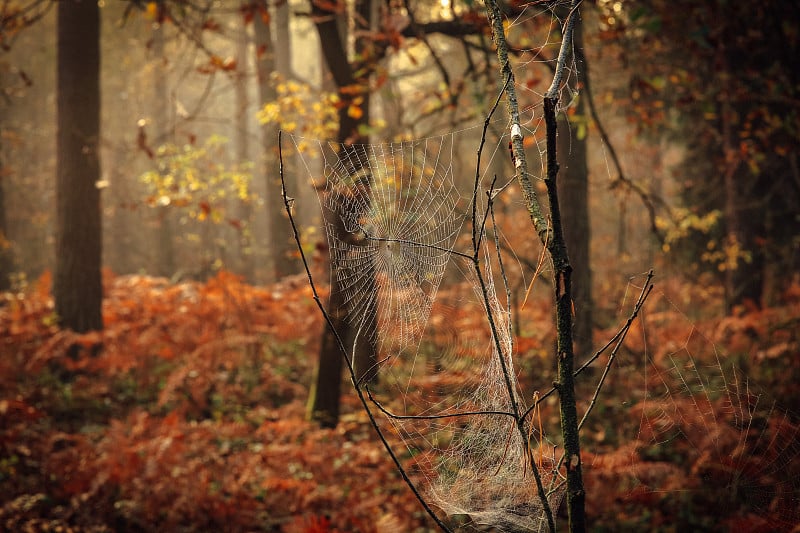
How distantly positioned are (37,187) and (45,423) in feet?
60.0

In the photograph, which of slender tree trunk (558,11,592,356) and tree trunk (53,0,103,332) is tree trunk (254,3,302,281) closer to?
tree trunk (53,0,103,332)

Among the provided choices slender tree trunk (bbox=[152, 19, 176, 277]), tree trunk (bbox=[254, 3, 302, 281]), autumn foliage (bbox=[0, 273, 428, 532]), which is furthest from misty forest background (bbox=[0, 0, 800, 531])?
slender tree trunk (bbox=[152, 19, 176, 277])

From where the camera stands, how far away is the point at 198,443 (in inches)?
204

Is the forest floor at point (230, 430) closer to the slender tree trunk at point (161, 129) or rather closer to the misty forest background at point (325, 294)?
the misty forest background at point (325, 294)

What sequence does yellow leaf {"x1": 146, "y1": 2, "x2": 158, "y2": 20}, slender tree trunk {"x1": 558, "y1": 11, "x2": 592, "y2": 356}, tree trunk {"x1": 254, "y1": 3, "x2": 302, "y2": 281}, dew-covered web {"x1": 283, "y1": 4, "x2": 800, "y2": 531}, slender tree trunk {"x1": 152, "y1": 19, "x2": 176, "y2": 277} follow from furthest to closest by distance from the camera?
slender tree trunk {"x1": 152, "y1": 19, "x2": 176, "y2": 277}, tree trunk {"x1": 254, "y1": 3, "x2": 302, "y2": 281}, slender tree trunk {"x1": 558, "y1": 11, "x2": 592, "y2": 356}, yellow leaf {"x1": 146, "y1": 2, "x2": 158, "y2": 20}, dew-covered web {"x1": 283, "y1": 4, "x2": 800, "y2": 531}

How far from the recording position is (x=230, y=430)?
5.55m

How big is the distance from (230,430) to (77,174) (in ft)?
14.3

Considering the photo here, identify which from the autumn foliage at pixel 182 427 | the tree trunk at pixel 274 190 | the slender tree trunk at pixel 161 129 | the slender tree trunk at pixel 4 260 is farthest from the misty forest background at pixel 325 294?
the slender tree trunk at pixel 161 129

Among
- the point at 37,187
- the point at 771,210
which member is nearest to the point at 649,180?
the point at 771,210

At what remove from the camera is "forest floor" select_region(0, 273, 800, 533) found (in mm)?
4246

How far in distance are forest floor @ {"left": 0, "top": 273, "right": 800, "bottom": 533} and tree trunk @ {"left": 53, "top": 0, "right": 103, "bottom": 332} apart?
0.38 m

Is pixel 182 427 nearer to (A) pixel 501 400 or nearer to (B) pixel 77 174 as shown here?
(B) pixel 77 174

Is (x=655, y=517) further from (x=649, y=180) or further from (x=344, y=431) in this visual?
(x=649, y=180)

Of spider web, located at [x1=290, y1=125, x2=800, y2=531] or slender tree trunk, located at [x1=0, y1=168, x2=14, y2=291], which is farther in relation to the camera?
slender tree trunk, located at [x1=0, y1=168, x2=14, y2=291]
